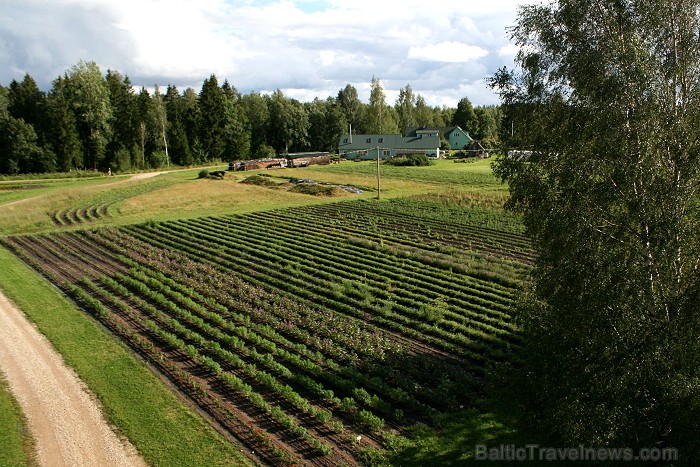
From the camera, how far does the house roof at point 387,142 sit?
4289 inches

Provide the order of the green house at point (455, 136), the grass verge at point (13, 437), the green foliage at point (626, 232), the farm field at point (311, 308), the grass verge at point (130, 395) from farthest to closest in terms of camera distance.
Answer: the green house at point (455, 136), the farm field at point (311, 308), the grass verge at point (130, 395), the grass verge at point (13, 437), the green foliage at point (626, 232)

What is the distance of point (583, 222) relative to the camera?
38.8 ft

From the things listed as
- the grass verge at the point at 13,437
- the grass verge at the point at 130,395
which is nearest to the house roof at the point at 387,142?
the grass verge at the point at 130,395

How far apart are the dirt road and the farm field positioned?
254 centimetres

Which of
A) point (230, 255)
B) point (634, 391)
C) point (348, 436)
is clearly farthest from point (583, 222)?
point (230, 255)

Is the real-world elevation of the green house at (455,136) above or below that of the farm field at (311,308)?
above

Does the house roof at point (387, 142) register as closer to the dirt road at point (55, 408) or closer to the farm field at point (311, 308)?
the farm field at point (311, 308)

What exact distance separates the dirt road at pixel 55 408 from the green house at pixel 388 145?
289ft

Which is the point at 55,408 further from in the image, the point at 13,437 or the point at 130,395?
the point at 130,395

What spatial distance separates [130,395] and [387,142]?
335 feet

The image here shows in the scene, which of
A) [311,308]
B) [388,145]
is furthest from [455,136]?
[311,308]

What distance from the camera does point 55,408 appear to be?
1573 cm

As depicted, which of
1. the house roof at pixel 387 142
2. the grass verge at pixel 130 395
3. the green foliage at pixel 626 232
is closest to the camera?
the green foliage at pixel 626 232

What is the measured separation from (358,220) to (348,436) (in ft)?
104
